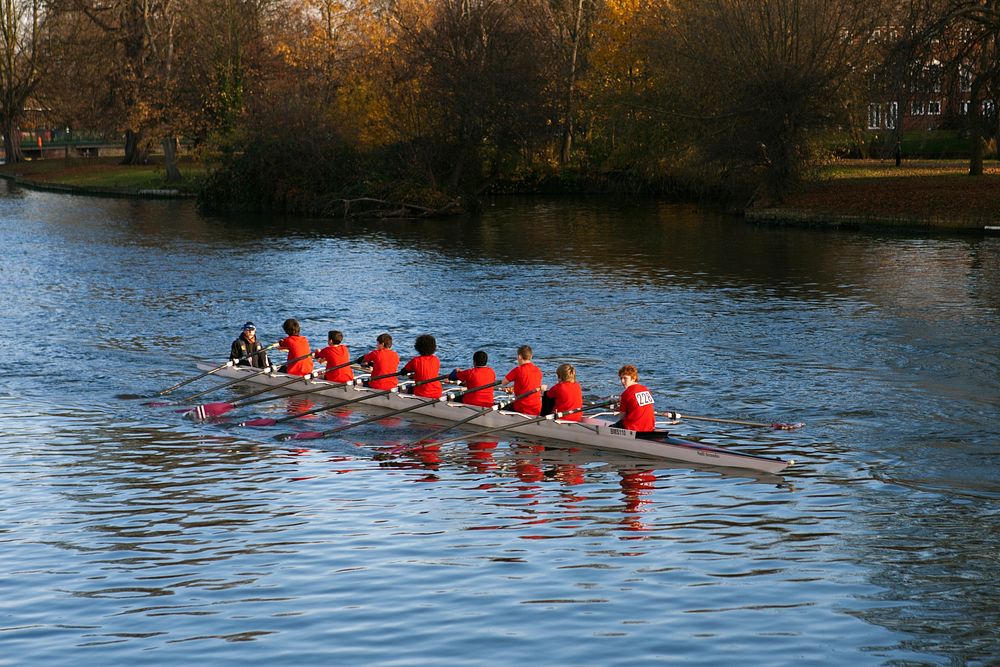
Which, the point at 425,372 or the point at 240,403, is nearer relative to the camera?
the point at 425,372

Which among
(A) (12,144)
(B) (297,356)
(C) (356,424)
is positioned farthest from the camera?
(A) (12,144)

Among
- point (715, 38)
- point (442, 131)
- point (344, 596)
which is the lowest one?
point (344, 596)

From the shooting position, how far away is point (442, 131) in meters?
60.8

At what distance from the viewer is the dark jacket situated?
2469 cm

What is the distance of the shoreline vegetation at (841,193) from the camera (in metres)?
48.8

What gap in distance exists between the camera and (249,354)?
81.1 feet

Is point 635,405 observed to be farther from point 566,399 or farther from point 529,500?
point 529,500

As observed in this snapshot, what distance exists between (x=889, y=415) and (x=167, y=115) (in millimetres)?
59987

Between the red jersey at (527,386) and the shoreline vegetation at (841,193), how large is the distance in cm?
3191

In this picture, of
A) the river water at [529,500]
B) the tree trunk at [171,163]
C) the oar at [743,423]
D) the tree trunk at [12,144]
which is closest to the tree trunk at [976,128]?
the river water at [529,500]

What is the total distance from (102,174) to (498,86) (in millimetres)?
35709

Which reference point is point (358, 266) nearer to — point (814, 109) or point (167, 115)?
point (814, 109)

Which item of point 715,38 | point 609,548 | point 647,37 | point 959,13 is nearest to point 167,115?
point 647,37

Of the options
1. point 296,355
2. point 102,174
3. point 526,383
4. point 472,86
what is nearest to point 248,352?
point 296,355
